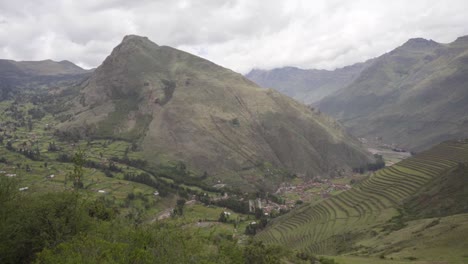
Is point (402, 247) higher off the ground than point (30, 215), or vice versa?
point (30, 215)

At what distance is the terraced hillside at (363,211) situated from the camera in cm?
11224

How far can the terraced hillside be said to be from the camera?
368 ft

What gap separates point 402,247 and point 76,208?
74.6m

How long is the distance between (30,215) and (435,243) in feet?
268

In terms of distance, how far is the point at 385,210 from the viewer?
416 feet

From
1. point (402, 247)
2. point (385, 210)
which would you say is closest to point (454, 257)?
point (402, 247)

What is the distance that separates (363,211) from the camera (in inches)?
5271

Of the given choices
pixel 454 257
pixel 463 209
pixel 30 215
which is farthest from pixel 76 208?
pixel 463 209

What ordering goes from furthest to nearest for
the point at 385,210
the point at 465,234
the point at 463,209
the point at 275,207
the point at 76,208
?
the point at 275,207
the point at 385,210
the point at 463,209
the point at 465,234
the point at 76,208

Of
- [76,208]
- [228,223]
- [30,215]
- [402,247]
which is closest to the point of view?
[30,215]

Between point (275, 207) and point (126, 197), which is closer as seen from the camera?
point (126, 197)

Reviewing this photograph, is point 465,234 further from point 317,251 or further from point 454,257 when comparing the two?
point 317,251

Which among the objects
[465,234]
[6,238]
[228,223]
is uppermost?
[6,238]

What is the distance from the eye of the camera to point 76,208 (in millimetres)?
56000
